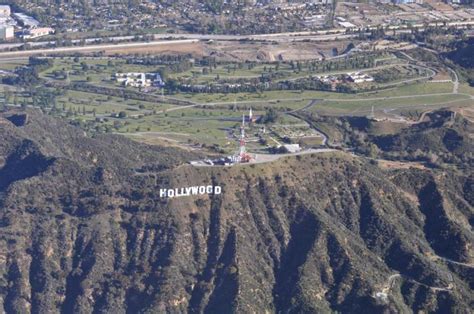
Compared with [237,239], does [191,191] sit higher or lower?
higher

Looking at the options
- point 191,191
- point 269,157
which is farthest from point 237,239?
point 269,157

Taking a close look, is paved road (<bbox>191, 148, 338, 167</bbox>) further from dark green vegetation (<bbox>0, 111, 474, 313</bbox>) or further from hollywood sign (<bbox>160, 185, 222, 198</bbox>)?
hollywood sign (<bbox>160, 185, 222, 198</bbox>)

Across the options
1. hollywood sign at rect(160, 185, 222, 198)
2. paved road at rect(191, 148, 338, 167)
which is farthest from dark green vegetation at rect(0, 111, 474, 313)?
paved road at rect(191, 148, 338, 167)

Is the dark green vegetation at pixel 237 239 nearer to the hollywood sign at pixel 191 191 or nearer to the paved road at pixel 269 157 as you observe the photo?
the hollywood sign at pixel 191 191

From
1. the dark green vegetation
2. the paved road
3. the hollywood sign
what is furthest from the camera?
the paved road

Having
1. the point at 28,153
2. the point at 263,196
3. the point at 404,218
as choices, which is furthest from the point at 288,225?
the point at 28,153

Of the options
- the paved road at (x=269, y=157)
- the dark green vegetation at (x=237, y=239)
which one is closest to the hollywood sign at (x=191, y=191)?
the dark green vegetation at (x=237, y=239)

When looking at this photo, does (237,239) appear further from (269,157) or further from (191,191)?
(269,157)
